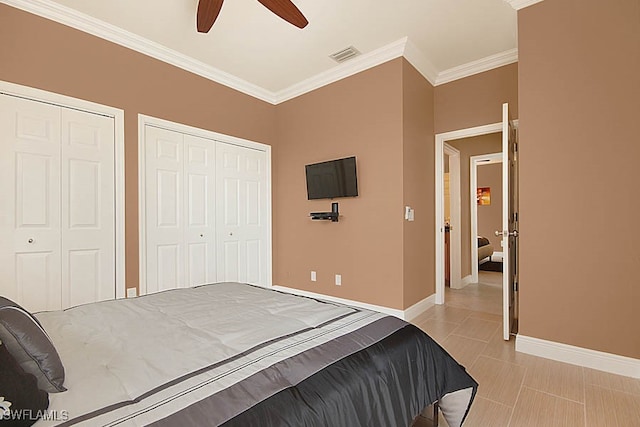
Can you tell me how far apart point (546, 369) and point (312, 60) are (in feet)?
12.1

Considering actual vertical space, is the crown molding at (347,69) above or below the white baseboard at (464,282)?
above

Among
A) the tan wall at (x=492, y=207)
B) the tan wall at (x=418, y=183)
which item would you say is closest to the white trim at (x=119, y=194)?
the tan wall at (x=418, y=183)

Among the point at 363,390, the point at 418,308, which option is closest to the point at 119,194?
the point at 363,390

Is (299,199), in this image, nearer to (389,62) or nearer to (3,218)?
(389,62)

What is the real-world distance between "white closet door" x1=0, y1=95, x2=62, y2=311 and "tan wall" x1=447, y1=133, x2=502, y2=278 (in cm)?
515

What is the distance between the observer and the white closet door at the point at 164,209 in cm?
322

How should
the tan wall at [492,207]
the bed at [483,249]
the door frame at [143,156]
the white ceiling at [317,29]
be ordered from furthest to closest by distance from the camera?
the tan wall at [492,207]
the bed at [483,249]
the door frame at [143,156]
the white ceiling at [317,29]

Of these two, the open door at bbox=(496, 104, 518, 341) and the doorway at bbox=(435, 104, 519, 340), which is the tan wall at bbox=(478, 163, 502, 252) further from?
the open door at bbox=(496, 104, 518, 341)

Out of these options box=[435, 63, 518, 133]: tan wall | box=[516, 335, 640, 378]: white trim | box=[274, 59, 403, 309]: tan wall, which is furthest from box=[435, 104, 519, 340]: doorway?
box=[274, 59, 403, 309]: tan wall

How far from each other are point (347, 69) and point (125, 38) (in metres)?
2.37

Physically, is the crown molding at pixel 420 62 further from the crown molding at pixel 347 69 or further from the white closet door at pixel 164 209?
the white closet door at pixel 164 209

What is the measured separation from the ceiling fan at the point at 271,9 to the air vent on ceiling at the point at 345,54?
1110mm

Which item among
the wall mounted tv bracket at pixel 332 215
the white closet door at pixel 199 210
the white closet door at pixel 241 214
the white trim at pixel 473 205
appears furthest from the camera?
the white trim at pixel 473 205

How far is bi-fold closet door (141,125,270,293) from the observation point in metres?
3.26
